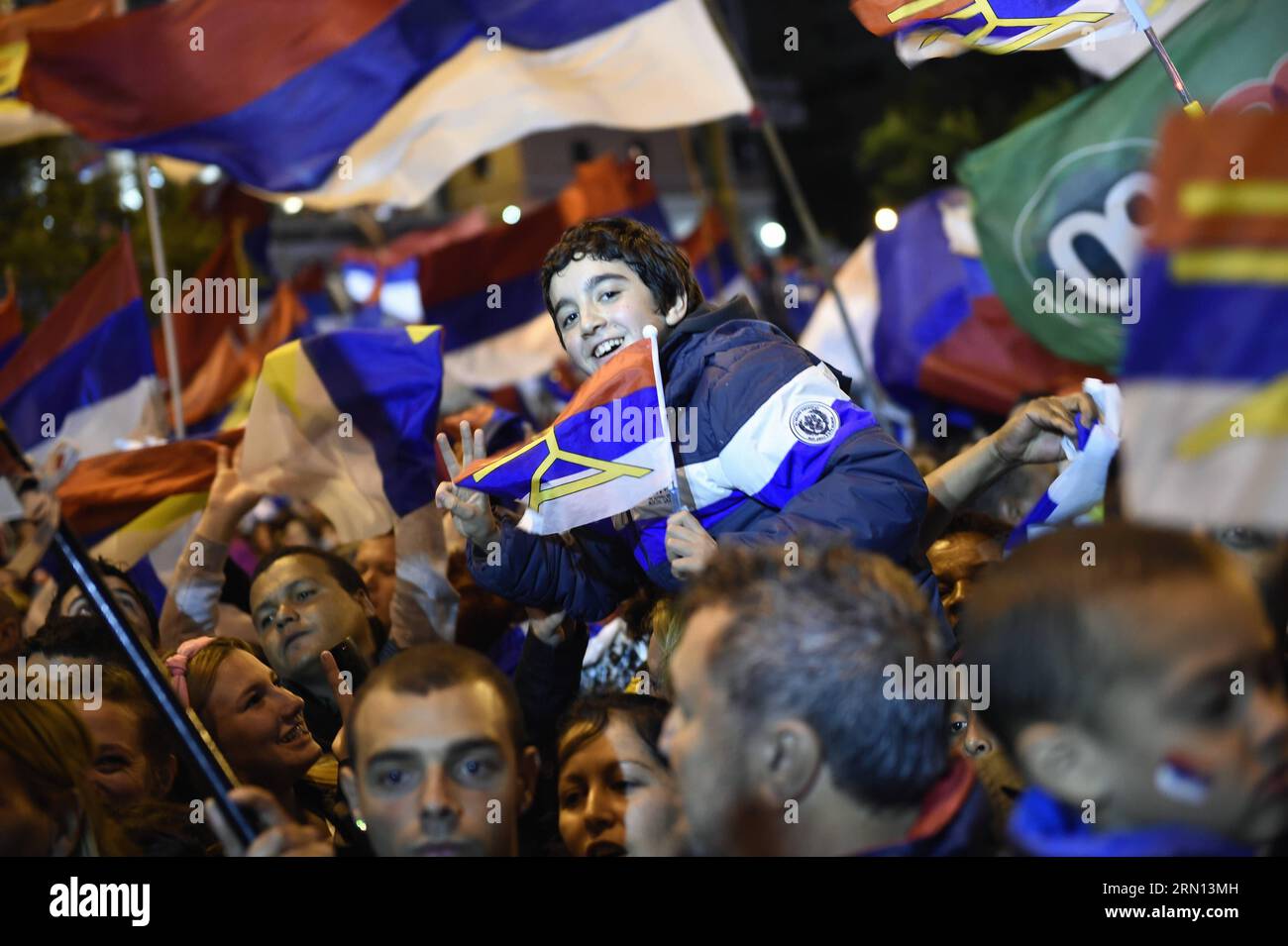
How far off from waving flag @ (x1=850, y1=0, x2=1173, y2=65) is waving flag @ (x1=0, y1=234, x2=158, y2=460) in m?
4.10

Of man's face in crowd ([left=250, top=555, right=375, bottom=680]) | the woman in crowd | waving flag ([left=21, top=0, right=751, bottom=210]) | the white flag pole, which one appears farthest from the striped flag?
the white flag pole

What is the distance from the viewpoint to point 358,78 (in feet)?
22.3

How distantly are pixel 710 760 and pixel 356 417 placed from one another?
131 inches

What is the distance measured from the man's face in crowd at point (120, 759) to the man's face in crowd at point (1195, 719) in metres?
2.40

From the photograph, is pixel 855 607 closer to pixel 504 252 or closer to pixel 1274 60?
pixel 1274 60

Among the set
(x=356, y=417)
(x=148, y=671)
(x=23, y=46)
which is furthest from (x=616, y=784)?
(x=23, y=46)

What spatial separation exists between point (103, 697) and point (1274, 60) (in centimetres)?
470

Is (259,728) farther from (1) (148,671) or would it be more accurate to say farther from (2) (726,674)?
(2) (726,674)

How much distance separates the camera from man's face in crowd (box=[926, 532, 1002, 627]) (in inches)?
150

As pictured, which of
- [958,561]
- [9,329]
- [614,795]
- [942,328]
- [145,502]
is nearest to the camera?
[614,795]

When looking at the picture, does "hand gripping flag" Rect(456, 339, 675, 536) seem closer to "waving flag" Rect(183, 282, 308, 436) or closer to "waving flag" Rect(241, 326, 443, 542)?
"waving flag" Rect(241, 326, 443, 542)

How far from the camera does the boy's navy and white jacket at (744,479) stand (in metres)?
2.91

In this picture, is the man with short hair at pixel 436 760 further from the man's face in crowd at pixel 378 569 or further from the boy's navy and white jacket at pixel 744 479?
the man's face in crowd at pixel 378 569

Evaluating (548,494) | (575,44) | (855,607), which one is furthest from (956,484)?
(575,44)
